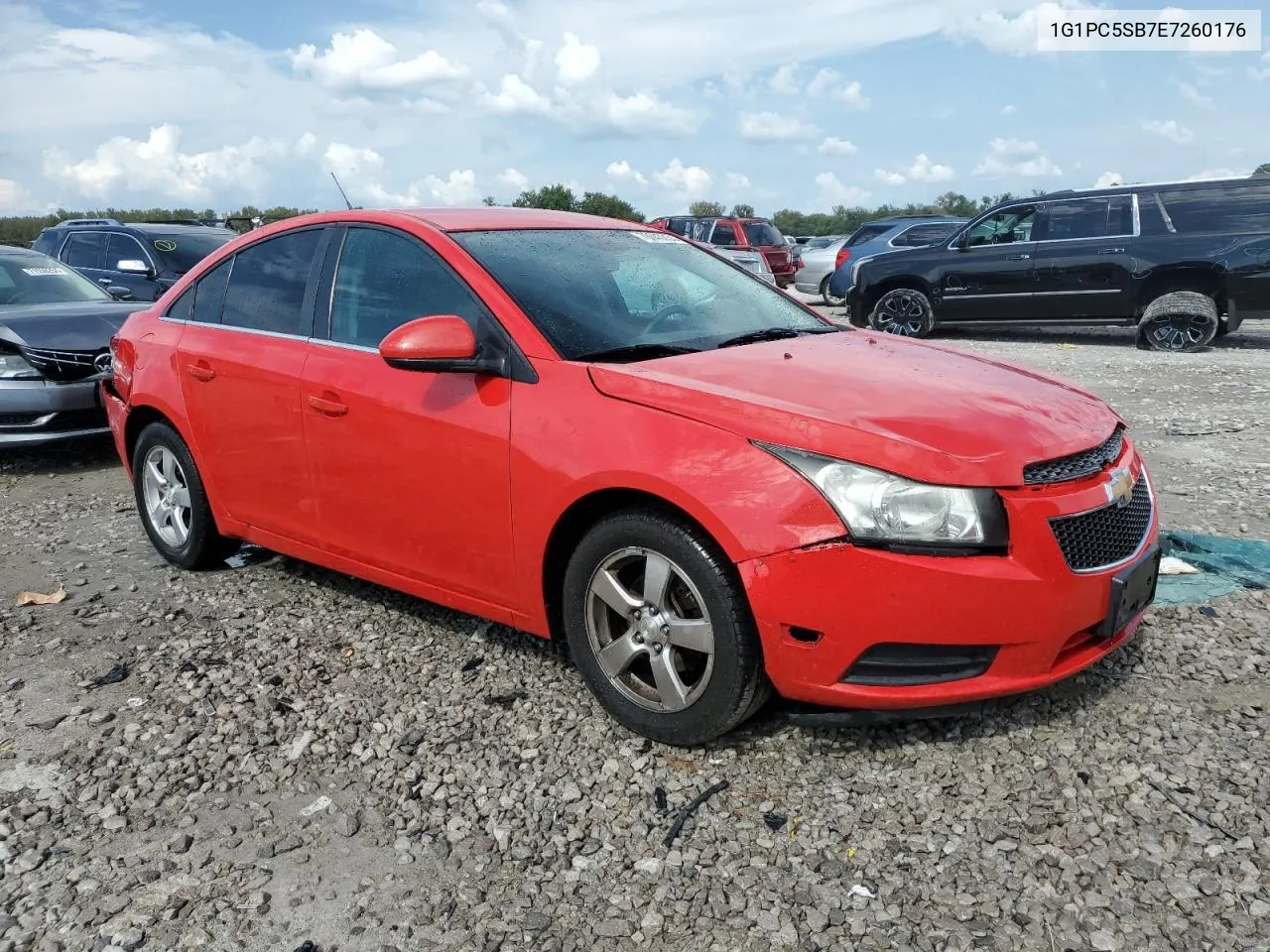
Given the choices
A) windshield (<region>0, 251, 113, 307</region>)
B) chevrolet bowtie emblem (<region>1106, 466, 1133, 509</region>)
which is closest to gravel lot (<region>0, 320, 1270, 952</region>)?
chevrolet bowtie emblem (<region>1106, 466, 1133, 509</region>)

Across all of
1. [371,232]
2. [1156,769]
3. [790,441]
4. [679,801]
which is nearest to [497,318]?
[371,232]

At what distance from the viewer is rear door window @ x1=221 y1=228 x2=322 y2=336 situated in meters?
4.14

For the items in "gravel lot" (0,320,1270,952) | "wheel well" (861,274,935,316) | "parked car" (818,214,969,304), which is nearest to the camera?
"gravel lot" (0,320,1270,952)

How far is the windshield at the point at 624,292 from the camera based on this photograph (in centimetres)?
345

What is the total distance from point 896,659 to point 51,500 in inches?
232

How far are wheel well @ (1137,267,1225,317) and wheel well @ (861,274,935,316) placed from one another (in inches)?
102

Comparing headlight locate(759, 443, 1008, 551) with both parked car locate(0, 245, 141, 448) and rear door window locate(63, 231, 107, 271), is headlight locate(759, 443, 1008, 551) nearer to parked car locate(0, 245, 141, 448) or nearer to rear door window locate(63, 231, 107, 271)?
parked car locate(0, 245, 141, 448)

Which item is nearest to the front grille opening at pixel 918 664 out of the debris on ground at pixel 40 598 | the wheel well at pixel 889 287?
the debris on ground at pixel 40 598

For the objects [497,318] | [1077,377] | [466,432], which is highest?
[497,318]

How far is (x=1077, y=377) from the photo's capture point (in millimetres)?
10156

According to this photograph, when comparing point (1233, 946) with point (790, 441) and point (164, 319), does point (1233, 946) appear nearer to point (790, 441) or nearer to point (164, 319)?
point (790, 441)

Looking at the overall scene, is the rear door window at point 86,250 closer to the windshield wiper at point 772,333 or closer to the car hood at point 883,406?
the windshield wiper at point 772,333

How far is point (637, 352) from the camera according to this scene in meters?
3.35

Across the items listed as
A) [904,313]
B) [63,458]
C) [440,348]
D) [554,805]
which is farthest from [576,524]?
[904,313]
